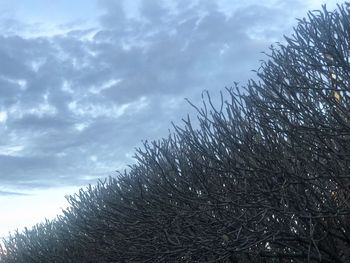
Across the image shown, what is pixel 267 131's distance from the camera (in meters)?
8.45

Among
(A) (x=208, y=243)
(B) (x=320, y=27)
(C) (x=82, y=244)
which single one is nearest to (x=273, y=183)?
(A) (x=208, y=243)

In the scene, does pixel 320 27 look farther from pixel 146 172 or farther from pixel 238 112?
pixel 146 172

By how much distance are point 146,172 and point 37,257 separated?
27.2 feet

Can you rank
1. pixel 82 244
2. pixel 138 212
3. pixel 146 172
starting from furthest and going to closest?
1. pixel 82 244
2. pixel 146 172
3. pixel 138 212

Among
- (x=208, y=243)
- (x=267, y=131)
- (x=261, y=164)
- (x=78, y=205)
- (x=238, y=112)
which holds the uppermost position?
(x=78, y=205)

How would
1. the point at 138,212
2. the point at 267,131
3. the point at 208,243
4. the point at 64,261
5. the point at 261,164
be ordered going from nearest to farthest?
the point at 261,164, the point at 267,131, the point at 208,243, the point at 138,212, the point at 64,261

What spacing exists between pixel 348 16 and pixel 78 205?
1168 cm

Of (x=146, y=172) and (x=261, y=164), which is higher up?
(x=146, y=172)

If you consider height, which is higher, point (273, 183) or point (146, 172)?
point (146, 172)

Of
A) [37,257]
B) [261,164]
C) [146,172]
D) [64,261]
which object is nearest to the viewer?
[261,164]

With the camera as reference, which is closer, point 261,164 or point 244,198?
point 261,164

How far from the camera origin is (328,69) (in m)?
8.02

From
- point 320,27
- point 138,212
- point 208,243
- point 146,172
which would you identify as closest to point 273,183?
point 208,243

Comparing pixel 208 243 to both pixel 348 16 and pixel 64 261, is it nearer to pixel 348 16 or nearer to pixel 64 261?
pixel 348 16
